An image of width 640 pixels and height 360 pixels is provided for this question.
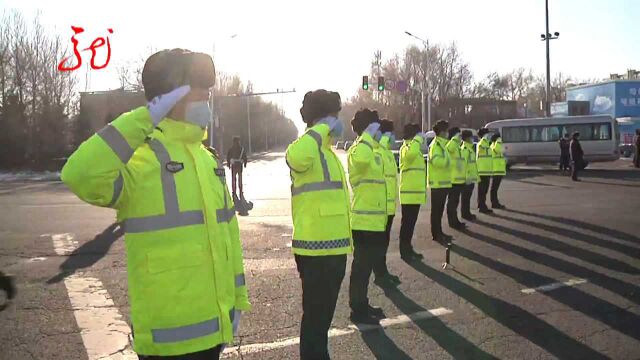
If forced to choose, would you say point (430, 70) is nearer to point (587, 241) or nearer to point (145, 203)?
point (587, 241)

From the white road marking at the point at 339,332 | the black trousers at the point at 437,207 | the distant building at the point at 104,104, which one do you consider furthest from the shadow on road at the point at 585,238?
the distant building at the point at 104,104

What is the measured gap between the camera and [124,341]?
515cm

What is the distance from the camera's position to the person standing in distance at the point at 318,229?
13.6 feet

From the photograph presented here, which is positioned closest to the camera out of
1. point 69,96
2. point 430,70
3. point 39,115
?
point 39,115

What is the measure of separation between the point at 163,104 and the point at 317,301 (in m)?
2.19

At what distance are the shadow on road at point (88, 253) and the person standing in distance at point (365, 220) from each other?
9.81 feet

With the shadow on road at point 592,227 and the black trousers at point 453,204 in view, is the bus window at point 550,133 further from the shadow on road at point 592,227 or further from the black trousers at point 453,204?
the black trousers at point 453,204

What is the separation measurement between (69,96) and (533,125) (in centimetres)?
3250

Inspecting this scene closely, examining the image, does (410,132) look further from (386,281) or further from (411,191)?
(386,281)

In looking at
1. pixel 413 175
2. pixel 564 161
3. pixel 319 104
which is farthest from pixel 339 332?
pixel 564 161

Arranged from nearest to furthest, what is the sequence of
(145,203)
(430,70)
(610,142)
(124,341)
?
(145,203) → (124,341) → (610,142) → (430,70)

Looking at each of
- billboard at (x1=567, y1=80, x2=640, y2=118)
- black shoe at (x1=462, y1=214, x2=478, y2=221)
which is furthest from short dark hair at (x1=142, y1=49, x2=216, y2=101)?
billboard at (x1=567, y1=80, x2=640, y2=118)

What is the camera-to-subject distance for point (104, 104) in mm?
55188

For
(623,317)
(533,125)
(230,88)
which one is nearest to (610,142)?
(533,125)
